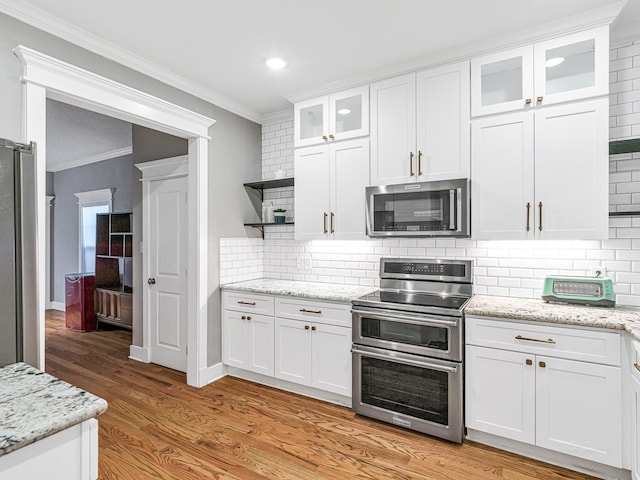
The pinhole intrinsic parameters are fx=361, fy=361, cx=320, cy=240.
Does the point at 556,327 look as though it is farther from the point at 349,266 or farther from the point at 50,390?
the point at 50,390

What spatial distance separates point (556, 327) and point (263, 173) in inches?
122

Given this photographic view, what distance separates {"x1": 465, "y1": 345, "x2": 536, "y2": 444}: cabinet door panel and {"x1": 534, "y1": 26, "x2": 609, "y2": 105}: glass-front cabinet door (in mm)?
1678

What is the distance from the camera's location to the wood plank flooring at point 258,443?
2.12 meters

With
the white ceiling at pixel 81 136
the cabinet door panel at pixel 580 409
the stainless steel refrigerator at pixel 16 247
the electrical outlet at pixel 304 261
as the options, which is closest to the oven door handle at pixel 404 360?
the cabinet door panel at pixel 580 409

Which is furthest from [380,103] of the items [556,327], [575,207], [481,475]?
[481,475]

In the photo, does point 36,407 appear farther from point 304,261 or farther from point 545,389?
point 304,261

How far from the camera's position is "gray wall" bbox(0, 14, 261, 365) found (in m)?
2.06

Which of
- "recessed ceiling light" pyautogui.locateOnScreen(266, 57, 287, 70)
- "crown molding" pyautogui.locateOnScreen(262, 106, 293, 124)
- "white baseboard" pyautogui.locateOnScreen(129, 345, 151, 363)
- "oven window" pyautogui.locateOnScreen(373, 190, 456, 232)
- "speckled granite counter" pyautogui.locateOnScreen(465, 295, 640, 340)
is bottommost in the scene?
"white baseboard" pyautogui.locateOnScreen(129, 345, 151, 363)

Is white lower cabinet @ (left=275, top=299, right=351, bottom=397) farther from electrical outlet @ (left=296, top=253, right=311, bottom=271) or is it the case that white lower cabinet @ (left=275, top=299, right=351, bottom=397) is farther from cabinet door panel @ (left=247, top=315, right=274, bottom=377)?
electrical outlet @ (left=296, top=253, right=311, bottom=271)

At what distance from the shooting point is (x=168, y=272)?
383 centimetres

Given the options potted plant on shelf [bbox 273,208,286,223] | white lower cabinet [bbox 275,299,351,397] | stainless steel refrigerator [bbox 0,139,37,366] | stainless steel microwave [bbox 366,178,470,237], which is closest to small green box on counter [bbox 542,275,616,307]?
stainless steel microwave [bbox 366,178,470,237]

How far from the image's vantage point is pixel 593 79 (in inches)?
88.7

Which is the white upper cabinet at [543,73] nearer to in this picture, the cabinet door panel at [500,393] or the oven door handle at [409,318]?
the oven door handle at [409,318]

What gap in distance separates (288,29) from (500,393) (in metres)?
2.71
